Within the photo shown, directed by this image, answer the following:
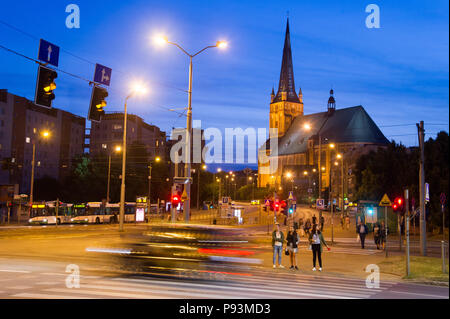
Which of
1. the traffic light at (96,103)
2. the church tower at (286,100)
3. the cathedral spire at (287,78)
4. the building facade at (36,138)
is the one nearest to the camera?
the traffic light at (96,103)

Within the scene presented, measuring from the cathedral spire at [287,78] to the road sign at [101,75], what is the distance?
146305 mm

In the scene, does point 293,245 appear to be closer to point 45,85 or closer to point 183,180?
point 183,180

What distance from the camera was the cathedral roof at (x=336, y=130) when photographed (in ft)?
429

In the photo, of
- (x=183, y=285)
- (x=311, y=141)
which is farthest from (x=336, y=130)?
(x=183, y=285)

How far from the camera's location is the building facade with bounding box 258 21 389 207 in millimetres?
121500

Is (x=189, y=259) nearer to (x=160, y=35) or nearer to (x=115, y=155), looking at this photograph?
(x=160, y=35)

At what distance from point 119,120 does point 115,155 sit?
650 inches

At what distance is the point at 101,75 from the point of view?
17625 mm

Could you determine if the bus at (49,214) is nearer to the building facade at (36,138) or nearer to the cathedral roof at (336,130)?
the building facade at (36,138)

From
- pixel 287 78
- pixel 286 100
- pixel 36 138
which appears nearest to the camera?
pixel 36 138

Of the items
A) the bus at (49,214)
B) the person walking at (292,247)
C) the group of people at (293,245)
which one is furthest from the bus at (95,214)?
the person walking at (292,247)

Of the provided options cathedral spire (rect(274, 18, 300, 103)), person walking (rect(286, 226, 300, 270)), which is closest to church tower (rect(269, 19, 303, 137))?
cathedral spire (rect(274, 18, 300, 103))

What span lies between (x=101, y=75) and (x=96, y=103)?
126 centimetres
